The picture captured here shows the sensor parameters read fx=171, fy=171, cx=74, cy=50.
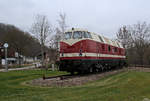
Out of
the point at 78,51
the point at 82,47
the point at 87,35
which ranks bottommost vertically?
the point at 78,51

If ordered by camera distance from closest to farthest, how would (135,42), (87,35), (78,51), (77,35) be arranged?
(78,51) < (77,35) < (87,35) < (135,42)

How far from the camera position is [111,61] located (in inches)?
855

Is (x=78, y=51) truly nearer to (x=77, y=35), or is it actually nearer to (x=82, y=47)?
(x=82, y=47)

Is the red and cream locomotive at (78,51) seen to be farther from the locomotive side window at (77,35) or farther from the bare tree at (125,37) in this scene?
the bare tree at (125,37)

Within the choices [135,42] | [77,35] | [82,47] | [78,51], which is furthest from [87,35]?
Result: [135,42]

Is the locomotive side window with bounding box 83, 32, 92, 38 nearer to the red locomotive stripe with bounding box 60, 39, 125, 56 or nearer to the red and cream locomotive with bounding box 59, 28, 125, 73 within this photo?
the red and cream locomotive with bounding box 59, 28, 125, 73

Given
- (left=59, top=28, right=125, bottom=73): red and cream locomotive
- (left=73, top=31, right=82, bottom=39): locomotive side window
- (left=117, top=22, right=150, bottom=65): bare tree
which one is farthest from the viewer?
(left=117, top=22, right=150, bottom=65): bare tree

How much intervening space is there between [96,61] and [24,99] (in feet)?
34.5

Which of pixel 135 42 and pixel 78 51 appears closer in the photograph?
pixel 78 51

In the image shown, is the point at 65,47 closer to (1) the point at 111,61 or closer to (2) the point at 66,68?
(2) the point at 66,68

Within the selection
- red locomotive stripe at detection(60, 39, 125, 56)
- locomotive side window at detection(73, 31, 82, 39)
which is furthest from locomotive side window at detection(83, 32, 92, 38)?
red locomotive stripe at detection(60, 39, 125, 56)

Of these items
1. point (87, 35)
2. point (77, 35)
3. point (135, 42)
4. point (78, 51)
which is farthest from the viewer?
point (135, 42)

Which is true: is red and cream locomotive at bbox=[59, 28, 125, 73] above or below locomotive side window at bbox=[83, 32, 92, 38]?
below

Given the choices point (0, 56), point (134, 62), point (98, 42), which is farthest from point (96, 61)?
point (0, 56)
